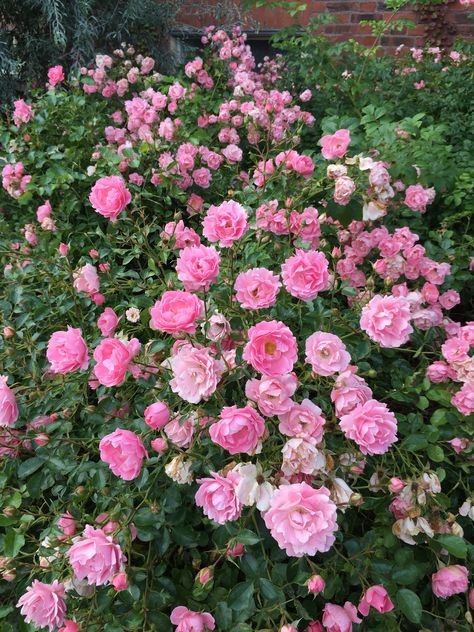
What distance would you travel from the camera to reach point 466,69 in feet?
9.87

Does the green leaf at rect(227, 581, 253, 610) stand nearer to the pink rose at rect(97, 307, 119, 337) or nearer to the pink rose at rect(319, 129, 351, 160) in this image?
the pink rose at rect(97, 307, 119, 337)

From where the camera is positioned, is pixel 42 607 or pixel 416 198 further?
pixel 416 198

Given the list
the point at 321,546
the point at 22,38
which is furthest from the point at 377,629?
the point at 22,38

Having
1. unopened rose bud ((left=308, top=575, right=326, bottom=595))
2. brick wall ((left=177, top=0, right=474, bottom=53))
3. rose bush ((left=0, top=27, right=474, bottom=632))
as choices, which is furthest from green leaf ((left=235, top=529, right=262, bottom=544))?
brick wall ((left=177, top=0, right=474, bottom=53))

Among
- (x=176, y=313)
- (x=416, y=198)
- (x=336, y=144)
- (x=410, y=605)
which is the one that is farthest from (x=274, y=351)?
(x=416, y=198)

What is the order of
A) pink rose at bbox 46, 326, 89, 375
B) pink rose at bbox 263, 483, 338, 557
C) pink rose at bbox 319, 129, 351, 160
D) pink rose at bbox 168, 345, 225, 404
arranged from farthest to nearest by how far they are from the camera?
pink rose at bbox 319, 129, 351, 160, pink rose at bbox 46, 326, 89, 375, pink rose at bbox 168, 345, 225, 404, pink rose at bbox 263, 483, 338, 557

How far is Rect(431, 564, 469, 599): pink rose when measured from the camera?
1.00 metres

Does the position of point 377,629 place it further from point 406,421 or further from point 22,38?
point 22,38

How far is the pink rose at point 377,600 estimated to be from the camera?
37.2 inches

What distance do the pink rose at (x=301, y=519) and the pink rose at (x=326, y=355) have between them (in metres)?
0.23

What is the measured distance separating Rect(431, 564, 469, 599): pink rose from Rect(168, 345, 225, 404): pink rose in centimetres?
58

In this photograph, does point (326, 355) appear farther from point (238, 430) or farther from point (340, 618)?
point (340, 618)

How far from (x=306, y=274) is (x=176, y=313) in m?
0.28

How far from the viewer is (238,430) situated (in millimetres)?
912
